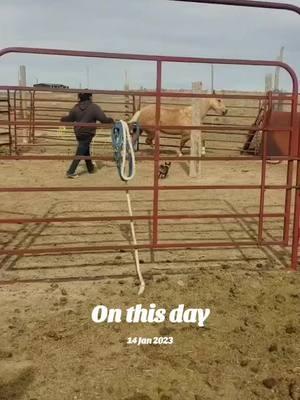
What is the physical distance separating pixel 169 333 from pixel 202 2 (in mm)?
2356

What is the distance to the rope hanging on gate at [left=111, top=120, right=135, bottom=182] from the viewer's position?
387 centimetres

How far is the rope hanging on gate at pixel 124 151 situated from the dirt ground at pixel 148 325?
919 millimetres

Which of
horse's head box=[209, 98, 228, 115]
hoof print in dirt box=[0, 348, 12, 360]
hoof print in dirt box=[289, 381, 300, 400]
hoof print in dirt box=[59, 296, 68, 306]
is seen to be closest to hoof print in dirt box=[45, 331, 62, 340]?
hoof print in dirt box=[0, 348, 12, 360]

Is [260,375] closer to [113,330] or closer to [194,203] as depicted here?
[113,330]

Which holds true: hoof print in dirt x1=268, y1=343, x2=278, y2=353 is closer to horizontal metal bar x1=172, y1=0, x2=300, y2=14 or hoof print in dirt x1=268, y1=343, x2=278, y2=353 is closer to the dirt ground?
the dirt ground

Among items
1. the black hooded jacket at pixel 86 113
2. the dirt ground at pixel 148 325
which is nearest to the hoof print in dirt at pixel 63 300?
the dirt ground at pixel 148 325

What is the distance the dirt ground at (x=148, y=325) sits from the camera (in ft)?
9.02

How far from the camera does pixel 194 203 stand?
278 inches

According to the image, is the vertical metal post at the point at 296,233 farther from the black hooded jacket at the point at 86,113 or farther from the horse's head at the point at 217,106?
the horse's head at the point at 217,106

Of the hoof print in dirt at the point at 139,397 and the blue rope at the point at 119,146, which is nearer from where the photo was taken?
the hoof print in dirt at the point at 139,397

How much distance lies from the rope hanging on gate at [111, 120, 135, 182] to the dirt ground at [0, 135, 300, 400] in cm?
92

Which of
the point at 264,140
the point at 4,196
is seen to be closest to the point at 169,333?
the point at 264,140

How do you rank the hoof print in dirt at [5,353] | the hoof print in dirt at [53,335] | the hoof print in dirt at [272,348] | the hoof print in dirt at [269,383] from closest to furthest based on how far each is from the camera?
the hoof print in dirt at [269,383]
the hoof print in dirt at [5,353]
the hoof print in dirt at [272,348]
the hoof print in dirt at [53,335]

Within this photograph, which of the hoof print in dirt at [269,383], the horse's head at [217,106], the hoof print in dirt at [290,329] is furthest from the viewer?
the horse's head at [217,106]
